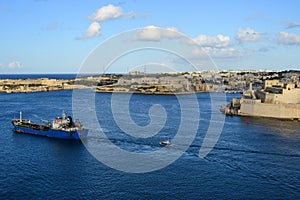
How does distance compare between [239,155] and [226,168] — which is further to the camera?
[239,155]

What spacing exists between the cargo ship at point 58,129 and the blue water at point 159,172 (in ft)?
0.82

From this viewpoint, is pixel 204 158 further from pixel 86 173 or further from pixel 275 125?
pixel 275 125

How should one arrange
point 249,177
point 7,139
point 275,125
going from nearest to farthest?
point 249,177
point 7,139
point 275,125

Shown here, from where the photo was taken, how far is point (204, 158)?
6.27 metres

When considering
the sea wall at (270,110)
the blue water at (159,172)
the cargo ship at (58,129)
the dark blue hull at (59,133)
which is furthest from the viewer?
the sea wall at (270,110)

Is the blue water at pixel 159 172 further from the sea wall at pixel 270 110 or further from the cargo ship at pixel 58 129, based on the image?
the sea wall at pixel 270 110

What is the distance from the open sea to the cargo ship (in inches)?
7.8

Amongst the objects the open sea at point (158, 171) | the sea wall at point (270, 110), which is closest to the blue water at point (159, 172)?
the open sea at point (158, 171)

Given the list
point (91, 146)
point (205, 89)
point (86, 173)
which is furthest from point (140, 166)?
point (205, 89)

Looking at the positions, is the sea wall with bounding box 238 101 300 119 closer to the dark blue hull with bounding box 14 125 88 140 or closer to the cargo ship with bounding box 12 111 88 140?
the cargo ship with bounding box 12 111 88 140

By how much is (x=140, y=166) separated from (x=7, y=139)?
3997 millimetres

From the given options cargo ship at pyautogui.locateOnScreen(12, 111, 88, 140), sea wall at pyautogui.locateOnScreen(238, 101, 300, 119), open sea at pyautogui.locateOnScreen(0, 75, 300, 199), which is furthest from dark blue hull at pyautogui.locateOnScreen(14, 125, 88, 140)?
sea wall at pyautogui.locateOnScreen(238, 101, 300, 119)

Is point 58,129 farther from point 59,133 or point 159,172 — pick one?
point 159,172

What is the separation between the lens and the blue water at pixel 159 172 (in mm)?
4793
